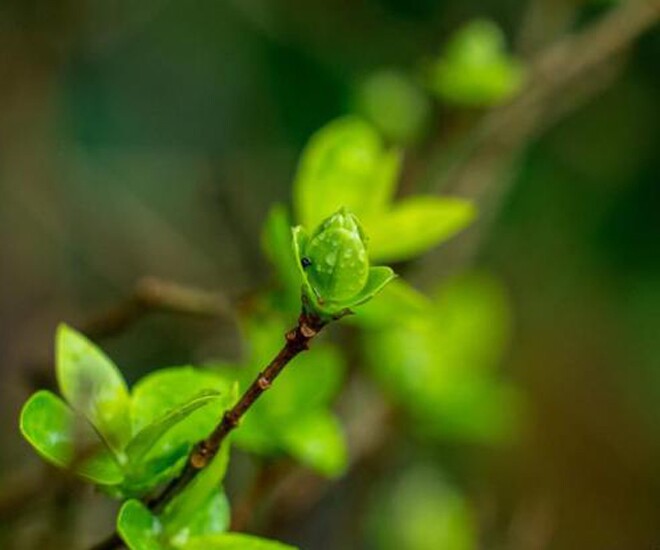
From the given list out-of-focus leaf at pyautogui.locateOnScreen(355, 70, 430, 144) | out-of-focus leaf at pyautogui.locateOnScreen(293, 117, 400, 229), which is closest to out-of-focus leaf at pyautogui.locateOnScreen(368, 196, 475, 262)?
out-of-focus leaf at pyautogui.locateOnScreen(293, 117, 400, 229)

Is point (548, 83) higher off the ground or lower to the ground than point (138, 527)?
higher

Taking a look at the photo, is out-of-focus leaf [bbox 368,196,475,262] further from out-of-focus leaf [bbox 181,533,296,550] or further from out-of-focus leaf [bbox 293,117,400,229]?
out-of-focus leaf [bbox 181,533,296,550]

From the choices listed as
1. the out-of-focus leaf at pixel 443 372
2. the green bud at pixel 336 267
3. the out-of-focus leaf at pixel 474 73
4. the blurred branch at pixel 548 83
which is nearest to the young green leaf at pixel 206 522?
the green bud at pixel 336 267

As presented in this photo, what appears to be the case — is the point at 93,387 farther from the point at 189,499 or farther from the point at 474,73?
the point at 474,73

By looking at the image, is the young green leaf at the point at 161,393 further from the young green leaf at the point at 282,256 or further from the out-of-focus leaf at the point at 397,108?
the out-of-focus leaf at the point at 397,108

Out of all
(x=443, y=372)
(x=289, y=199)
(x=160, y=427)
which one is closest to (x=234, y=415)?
(x=160, y=427)
